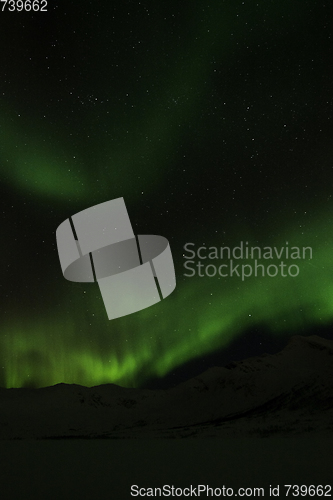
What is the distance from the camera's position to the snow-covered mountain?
991 cm

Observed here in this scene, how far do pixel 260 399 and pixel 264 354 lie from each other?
8.16 feet

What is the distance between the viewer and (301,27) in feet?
26.7

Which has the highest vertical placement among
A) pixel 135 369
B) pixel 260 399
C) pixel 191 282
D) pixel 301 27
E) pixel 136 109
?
pixel 301 27

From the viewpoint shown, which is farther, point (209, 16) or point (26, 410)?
point (26, 410)

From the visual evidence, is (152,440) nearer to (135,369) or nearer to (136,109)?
(135,369)

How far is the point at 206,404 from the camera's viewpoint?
1090cm

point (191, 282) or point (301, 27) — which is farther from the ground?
point (301, 27)

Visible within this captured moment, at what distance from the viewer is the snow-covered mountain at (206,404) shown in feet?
32.5

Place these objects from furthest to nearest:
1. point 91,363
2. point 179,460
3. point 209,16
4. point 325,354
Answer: point 325,354 → point 91,363 → point 209,16 → point 179,460

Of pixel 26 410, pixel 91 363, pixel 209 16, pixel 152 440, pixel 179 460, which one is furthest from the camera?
pixel 26 410

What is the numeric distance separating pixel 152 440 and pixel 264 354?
2.97 meters

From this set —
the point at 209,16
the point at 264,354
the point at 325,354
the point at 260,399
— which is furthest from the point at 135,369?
the point at 209,16

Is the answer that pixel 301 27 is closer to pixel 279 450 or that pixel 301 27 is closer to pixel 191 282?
pixel 191 282

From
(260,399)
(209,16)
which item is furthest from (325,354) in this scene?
(209,16)
